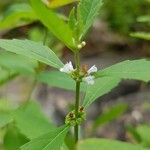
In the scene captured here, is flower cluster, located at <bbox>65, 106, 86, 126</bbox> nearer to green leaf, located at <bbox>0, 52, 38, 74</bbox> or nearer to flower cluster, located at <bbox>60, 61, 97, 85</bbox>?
flower cluster, located at <bbox>60, 61, 97, 85</bbox>

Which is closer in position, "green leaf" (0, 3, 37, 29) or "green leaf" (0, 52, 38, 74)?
"green leaf" (0, 3, 37, 29)

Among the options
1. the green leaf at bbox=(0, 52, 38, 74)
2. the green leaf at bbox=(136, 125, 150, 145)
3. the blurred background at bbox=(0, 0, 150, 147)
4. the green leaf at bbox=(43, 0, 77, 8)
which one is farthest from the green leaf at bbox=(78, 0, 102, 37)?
the green leaf at bbox=(136, 125, 150, 145)

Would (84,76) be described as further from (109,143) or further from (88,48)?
(88,48)

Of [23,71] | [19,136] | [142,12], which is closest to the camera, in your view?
[19,136]

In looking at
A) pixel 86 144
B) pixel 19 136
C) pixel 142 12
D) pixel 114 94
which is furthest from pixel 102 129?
pixel 86 144

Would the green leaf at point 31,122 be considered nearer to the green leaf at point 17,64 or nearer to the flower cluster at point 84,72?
the green leaf at point 17,64

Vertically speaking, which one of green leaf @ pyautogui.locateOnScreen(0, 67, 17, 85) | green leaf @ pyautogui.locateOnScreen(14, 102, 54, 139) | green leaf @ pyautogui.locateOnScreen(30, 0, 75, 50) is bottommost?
green leaf @ pyautogui.locateOnScreen(14, 102, 54, 139)

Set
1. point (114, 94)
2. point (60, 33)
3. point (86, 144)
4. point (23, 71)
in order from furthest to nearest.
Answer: point (114, 94)
point (23, 71)
point (86, 144)
point (60, 33)
